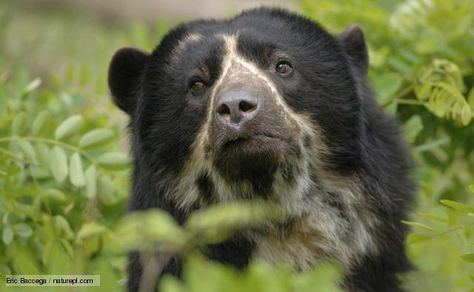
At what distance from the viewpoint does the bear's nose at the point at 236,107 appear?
198 inches

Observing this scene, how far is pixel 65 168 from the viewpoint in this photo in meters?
5.67

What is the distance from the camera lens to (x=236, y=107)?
197 inches

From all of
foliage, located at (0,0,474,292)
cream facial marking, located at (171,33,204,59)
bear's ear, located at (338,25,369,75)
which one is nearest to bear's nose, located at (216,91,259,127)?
foliage, located at (0,0,474,292)

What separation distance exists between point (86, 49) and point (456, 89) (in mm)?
7833

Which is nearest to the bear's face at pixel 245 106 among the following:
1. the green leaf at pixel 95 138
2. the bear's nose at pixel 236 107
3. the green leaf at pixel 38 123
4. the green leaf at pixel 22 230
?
the bear's nose at pixel 236 107

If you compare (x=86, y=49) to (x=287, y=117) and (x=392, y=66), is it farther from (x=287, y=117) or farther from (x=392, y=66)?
(x=287, y=117)

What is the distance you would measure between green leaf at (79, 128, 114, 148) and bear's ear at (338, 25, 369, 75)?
148 centimetres

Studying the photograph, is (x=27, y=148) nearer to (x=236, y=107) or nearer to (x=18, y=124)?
(x=18, y=124)

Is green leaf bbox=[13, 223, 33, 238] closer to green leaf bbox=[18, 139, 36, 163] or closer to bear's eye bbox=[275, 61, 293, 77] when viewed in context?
green leaf bbox=[18, 139, 36, 163]

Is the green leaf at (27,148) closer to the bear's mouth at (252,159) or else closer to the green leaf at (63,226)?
the green leaf at (63,226)

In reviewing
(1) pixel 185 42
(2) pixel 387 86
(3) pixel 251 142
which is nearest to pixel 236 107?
(3) pixel 251 142

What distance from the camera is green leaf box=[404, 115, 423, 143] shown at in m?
6.38

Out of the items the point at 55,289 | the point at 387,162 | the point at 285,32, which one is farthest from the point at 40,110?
the point at 55,289

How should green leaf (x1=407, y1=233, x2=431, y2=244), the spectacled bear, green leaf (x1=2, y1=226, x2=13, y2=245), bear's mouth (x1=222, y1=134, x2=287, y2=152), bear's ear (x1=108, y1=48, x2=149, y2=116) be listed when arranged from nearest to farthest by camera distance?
green leaf (x1=407, y1=233, x2=431, y2=244)
bear's mouth (x1=222, y1=134, x2=287, y2=152)
the spectacled bear
green leaf (x1=2, y1=226, x2=13, y2=245)
bear's ear (x1=108, y1=48, x2=149, y2=116)
